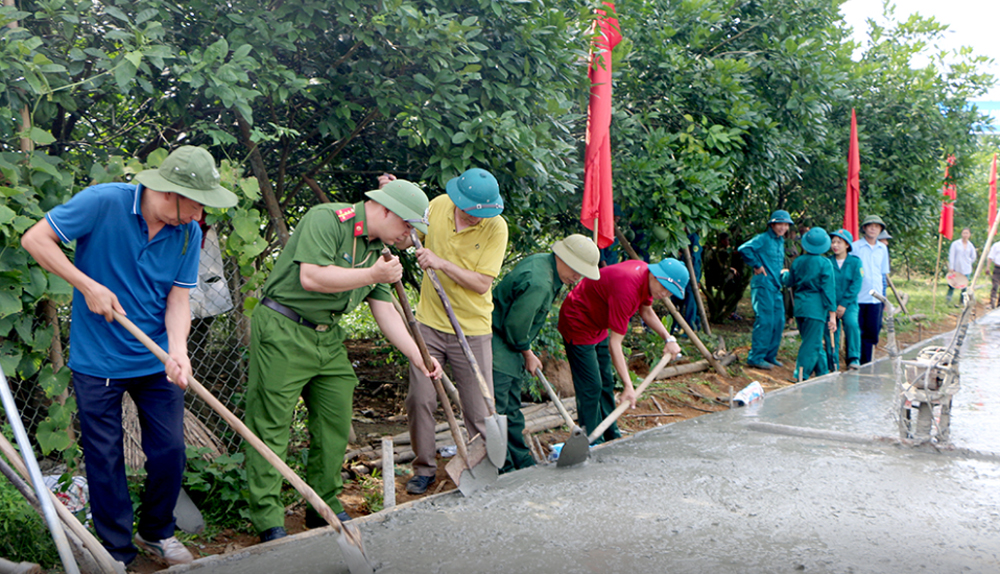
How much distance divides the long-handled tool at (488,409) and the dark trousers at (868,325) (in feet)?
21.1

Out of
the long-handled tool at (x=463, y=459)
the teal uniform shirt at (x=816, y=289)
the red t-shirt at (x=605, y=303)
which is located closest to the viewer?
the long-handled tool at (x=463, y=459)

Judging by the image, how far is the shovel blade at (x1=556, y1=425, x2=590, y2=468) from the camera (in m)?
4.31

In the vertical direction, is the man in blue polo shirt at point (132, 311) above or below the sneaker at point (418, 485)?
above

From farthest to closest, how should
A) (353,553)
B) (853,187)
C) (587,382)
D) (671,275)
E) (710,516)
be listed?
(853,187)
(587,382)
(671,275)
(710,516)
(353,553)

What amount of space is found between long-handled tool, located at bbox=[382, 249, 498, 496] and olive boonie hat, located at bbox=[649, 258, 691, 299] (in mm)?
1717

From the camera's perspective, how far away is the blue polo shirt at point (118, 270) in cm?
285

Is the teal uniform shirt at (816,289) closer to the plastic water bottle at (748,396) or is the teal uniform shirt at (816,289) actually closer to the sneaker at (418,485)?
the plastic water bottle at (748,396)

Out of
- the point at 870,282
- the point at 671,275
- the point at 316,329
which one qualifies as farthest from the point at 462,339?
the point at 870,282

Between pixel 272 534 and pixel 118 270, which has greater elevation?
pixel 118 270

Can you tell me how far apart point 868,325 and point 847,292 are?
44.5 inches

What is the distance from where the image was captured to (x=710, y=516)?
3.58 meters

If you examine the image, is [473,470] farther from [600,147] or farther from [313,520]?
[600,147]

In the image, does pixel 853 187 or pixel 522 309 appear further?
pixel 853 187

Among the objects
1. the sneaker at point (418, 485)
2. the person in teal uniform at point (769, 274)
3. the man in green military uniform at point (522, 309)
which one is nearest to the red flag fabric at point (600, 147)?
the man in green military uniform at point (522, 309)
